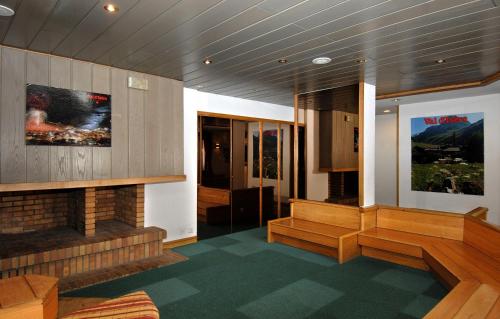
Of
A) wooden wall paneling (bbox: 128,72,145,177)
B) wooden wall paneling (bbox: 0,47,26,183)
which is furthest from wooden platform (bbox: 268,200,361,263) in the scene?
wooden wall paneling (bbox: 0,47,26,183)

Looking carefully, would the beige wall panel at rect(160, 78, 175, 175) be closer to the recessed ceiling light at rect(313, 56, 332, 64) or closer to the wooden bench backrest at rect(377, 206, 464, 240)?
the recessed ceiling light at rect(313, 56, 332, 64)

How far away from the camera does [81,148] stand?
397cm

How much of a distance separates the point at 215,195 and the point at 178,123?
6.03 ft

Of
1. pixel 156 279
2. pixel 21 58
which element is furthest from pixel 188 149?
pixel 21 58

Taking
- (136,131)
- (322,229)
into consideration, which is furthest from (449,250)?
(136,131)

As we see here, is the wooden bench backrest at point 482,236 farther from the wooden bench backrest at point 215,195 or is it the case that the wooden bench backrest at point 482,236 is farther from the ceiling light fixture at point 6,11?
the ceiling light fixture at point 6,11

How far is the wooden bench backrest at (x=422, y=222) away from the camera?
13.9 feet

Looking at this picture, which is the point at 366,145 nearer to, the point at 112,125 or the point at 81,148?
the point at 112,125

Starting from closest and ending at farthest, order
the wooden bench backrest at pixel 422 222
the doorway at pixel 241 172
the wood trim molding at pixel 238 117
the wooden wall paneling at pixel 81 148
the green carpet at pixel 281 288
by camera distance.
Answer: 1. the green carpet at pixel 281 288
2. the wooden wall paneling at pixel 81 148
3. the wooden bench backrest at pixel 422 222
4. the wood trim molding at pixel 238 117
5. the doorway at pixel 241 172

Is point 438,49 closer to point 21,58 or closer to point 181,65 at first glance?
point 181,65

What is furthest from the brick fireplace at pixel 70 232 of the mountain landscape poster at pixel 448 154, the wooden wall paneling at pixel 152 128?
the mountain landscape poster at pixel 448 154

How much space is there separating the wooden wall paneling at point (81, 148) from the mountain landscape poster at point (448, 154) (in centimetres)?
634

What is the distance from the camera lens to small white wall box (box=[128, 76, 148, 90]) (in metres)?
4.40

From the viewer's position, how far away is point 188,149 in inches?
218
